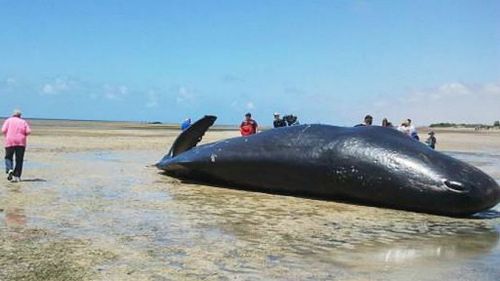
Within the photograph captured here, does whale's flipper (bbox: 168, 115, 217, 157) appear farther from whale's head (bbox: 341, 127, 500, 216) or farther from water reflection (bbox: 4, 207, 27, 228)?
water reflection (bbox: 4, 207, 27, 228)

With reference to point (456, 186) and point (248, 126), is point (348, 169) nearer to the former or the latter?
point (456, 186)

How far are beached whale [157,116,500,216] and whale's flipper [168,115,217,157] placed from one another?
2.84 feet

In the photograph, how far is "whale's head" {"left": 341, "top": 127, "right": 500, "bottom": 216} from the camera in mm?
9656

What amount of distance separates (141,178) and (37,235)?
6.92 metres

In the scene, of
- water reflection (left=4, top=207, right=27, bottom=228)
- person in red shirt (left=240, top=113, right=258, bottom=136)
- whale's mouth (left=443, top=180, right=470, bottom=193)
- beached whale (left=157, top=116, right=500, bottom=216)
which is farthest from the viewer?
person in red shirt (left=240, top=113, right=258, bottom=136)

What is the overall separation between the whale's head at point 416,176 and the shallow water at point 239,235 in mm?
285

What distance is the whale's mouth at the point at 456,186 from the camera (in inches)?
377

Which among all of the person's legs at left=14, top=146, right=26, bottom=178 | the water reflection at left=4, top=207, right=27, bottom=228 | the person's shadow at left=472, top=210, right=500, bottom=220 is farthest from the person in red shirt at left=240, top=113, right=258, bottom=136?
the water reflection at left=4, top=207, right=27, bottom=228

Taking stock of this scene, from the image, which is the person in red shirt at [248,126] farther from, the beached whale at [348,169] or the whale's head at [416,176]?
the whale's head at [416,176]

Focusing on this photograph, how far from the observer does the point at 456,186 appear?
9648 millimetres

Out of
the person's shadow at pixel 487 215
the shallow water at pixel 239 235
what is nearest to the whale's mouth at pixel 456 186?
the shallow water at pixel 239 235

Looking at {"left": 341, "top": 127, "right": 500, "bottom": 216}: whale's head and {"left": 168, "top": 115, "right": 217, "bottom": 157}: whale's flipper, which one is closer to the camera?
{"left": 341, "top": 127, "right": 500, "bottom": 216}: whale's head

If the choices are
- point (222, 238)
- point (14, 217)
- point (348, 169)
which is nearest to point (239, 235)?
point (222, 238)

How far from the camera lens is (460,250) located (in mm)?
7121
